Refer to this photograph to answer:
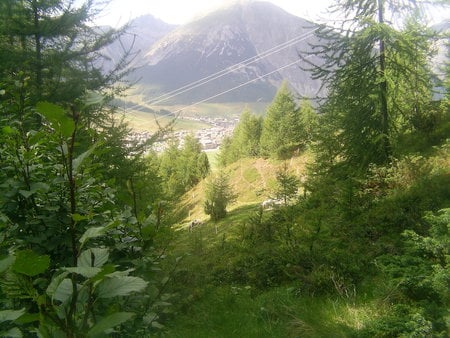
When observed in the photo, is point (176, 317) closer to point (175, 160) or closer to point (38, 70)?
point (38, 70)

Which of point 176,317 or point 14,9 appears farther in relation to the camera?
point 14,9

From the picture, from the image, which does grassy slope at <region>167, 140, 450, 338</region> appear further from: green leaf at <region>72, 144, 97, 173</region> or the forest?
green leaf at <region>72, 144, 97, 173</region>

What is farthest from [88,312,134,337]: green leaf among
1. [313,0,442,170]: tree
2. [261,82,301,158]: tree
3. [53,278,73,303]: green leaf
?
[261,82,301,158]: tree

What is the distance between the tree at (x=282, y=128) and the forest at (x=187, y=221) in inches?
922

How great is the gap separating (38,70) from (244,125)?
4121 cm

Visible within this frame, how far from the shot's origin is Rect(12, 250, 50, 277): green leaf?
0.75 metres

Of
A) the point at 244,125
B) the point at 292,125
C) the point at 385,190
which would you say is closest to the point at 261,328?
the point at 385,190

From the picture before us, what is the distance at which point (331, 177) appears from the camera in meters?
11.2

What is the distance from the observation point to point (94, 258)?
94 cm

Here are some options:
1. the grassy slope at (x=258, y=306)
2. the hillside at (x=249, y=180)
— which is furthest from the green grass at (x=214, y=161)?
the grassy slope at (x=258, y=306)

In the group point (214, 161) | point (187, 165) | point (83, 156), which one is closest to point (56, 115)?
point (83, 156)

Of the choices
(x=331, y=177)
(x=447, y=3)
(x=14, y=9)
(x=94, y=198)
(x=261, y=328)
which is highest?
(x=14, y=9)

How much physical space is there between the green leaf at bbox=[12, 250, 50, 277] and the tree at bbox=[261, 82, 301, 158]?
35210 mm

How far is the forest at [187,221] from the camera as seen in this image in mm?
1053
